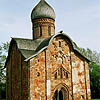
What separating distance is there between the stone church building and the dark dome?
199 cm

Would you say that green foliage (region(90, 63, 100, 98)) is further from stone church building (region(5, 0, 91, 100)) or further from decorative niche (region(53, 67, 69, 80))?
decorative niche (region(53, 67, 69, 80))

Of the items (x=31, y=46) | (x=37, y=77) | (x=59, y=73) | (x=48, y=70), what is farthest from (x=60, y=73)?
(x=31, y=46)

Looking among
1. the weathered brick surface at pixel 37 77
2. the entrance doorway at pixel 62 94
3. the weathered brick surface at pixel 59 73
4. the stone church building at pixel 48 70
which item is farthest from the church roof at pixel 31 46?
the entrance doorway at pixel 62 94

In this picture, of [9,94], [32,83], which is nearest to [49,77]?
[32,83]

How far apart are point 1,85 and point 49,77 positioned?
1737cm

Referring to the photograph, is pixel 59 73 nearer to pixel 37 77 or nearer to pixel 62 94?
pixel 62 94

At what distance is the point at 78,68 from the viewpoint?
16875 mm

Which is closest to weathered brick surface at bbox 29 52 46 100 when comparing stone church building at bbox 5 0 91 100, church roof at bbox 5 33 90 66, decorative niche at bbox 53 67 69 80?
stone church building at bbox 5 0 91 100

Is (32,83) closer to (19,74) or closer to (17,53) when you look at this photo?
(19,74)

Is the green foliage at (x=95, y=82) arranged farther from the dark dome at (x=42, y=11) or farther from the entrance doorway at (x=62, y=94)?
the entrance doorway at (x=62, y=94)

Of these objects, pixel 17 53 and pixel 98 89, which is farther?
pixel 98 89

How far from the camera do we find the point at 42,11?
63.7 feet

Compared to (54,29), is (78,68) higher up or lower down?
lower down

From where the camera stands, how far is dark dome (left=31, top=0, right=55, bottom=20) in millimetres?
19328
